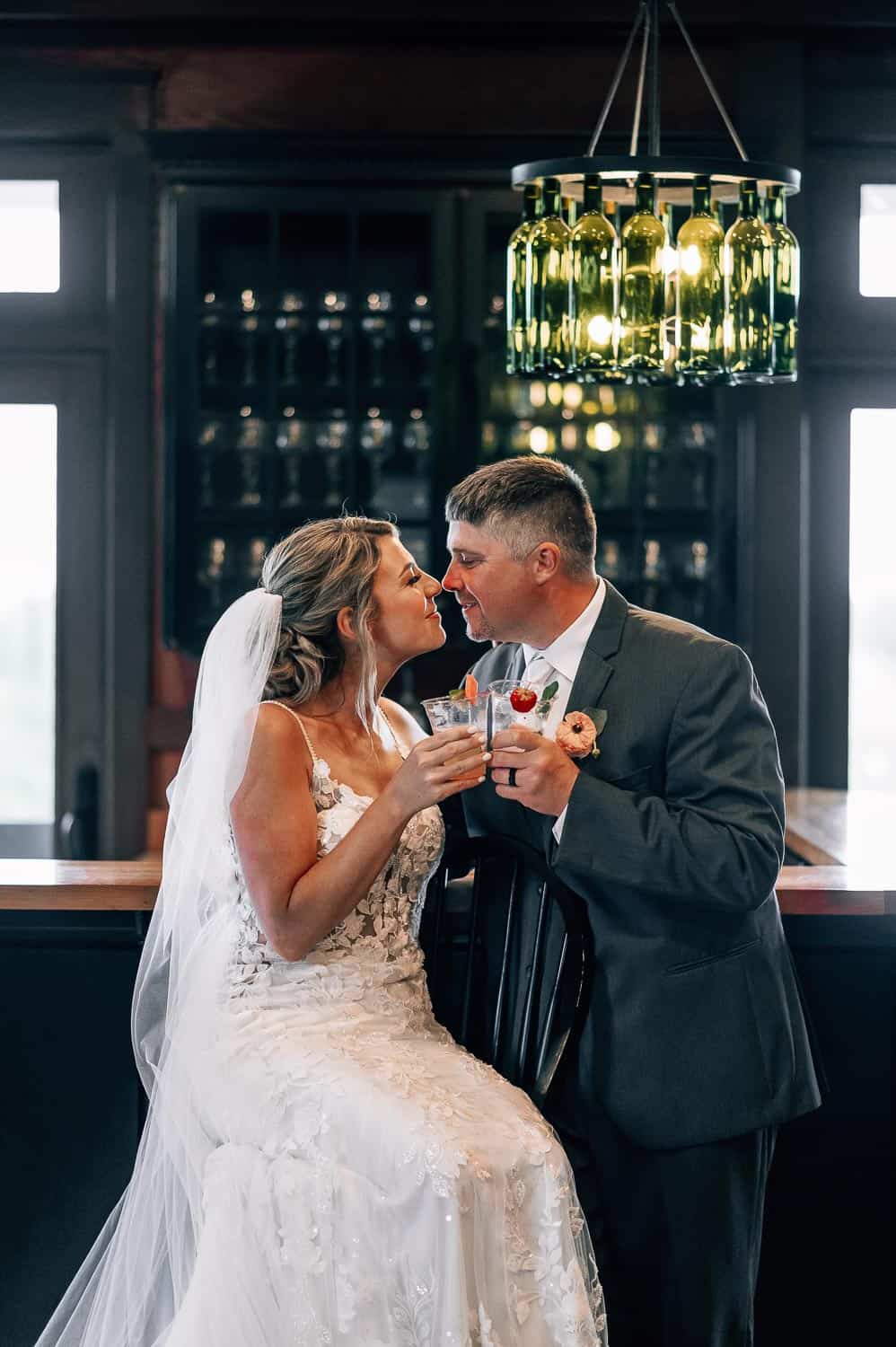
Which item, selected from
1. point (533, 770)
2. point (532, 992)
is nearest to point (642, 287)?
point (533, 770)

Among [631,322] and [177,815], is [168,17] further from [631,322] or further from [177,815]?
[177,815]

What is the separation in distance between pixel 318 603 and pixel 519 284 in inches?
29.2

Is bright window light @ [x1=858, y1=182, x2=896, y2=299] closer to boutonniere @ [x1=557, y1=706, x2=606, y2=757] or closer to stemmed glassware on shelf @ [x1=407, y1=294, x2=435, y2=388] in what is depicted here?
stemmed glassware on shelf @ [x1=407, y1=294, x2=435, y2=388]

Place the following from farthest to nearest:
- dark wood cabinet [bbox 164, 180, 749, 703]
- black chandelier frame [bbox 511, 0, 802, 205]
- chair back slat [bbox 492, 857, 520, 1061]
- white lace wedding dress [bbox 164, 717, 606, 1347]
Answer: dark wood cabinet [bbox 164, 180, 749, 703]
black chandelier frame [bbox 511, 0, 802, 205]
chair back slat [bbox 492, 857, 520, 1061]
white lace wedding dress [bbox 164, 717, 606, 1347]

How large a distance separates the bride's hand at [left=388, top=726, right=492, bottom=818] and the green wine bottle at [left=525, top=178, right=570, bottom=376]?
0.93 meters

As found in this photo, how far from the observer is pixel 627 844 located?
7.26ft

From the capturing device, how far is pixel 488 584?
250 centimetres

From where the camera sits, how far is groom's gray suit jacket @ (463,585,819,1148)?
222cm

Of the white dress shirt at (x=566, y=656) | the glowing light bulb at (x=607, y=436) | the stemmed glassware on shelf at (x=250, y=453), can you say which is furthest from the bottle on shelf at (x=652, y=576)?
the white dress shirt at (x=566, y=656)

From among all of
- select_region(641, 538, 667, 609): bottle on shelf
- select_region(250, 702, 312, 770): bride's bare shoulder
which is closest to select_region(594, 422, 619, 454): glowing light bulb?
select_region(641, 538, 667, 609): bottle on shelf

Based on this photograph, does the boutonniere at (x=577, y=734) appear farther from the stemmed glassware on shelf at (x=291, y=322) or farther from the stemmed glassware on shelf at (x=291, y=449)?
the stemmed glassware on shelf at (x=291, y=322)

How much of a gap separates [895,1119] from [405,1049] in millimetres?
999

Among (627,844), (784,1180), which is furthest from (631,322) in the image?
(784,1180)

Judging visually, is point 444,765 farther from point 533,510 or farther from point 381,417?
point 381,417
